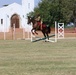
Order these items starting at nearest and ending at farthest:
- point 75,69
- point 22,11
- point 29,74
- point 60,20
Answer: point 29,74 < point 75,69 < point 60,20 < point 22,11

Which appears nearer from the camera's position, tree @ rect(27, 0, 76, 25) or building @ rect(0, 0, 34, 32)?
tree @ rect(27, 0, 76, 25)

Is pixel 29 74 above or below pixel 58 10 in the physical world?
below

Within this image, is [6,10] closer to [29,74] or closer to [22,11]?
[22,11]

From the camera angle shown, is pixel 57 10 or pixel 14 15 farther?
pixel 14 15

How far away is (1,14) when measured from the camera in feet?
242

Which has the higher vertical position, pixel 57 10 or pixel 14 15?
pixel 57 10

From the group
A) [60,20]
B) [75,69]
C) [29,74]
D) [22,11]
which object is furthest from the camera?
[22,11]

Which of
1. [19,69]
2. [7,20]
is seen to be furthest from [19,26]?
[19,69]

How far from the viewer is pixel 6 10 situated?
7356cm

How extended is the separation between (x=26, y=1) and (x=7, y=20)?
5499 mm

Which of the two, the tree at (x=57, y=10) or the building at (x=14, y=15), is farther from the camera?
the building at (x=14, y=15)

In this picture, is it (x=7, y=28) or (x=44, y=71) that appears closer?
(x=44, y=71)

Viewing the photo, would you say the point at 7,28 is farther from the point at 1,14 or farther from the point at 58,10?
the point at 58,10

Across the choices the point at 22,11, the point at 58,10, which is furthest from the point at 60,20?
the point at 22,11
